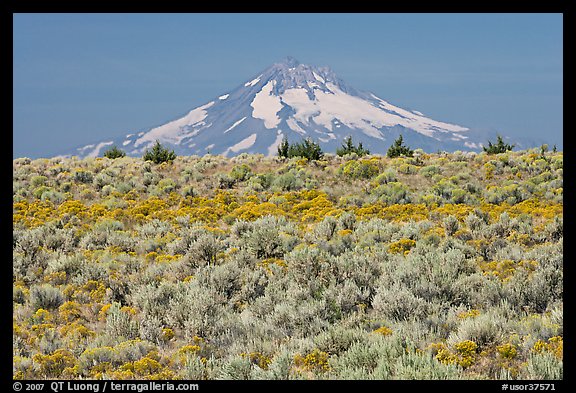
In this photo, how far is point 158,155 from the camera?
2464 centimetres

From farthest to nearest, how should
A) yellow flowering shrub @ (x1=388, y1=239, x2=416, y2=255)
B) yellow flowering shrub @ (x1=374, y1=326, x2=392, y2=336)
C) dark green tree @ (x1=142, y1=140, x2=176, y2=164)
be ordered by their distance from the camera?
dark green tree @ (x1=142, y1=140, x2=176, y2=164) → yellow flowering shrub @ (x1=388, y1=239, x2=416, y2=255) → yellow flowering shrub @ (x1=374, y1=326, x2=392, y2=336)

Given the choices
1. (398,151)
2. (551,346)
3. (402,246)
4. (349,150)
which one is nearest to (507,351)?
(551,346)

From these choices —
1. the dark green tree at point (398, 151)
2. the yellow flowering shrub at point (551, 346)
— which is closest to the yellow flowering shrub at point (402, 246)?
the yellow flowering shrub at point (551, 346)

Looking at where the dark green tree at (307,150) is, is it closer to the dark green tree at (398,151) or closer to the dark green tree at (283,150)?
the dark green tree at (283,150)

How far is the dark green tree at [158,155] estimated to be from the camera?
2453cm

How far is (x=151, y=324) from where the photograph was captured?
670 cm

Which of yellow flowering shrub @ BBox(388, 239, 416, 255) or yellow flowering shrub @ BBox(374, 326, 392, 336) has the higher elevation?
yellow flowering shrub @ BBox(388, 239, 416, 255)

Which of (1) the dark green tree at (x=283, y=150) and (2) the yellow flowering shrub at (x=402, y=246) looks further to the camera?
(1) the dark green tree at (x=283, y=150)

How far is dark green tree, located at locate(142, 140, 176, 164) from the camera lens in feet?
80.5

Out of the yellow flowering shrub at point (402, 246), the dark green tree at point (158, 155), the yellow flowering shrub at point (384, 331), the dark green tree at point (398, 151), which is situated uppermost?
the dark green tree at point (158, 155)

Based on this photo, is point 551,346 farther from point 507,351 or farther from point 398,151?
point 398,151

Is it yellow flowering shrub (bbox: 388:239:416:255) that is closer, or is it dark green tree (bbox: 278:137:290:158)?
yellow flowering shrub (bbox: 388:239:416:255)

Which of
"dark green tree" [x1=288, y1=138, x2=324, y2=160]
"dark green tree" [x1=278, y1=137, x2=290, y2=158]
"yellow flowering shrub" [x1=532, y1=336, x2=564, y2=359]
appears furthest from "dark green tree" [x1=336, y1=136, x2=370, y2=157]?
"yellow flowering shrub" [x1=532, y1=336, x2=564, y2=359]

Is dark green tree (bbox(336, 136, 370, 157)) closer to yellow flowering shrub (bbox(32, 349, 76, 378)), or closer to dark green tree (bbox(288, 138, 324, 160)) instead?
dark green tree (bbox(288, 138, 324, 160))
